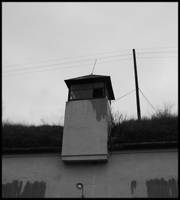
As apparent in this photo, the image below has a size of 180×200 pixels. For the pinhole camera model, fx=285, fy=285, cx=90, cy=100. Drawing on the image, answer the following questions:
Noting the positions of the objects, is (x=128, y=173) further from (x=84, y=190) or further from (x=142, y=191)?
(x=84, y=190)

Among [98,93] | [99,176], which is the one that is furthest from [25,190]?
[98,93]

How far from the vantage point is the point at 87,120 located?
1241 cm

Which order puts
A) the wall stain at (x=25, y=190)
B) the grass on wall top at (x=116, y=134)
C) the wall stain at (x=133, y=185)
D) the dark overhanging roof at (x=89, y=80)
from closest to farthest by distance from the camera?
the wall stain at (x=133, y=185), the wall stain at (x=25, y=190), the grass on wall top at (x=116, y=134), the dark overhanging roof at (x=89, y=80)

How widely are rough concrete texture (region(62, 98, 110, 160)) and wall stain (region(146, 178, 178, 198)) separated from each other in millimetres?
2090

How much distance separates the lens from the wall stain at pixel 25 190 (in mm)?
11273

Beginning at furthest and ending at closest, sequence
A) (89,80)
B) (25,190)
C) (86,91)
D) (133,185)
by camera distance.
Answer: (89,80) → (86,91) → (25,190) → (133,185)

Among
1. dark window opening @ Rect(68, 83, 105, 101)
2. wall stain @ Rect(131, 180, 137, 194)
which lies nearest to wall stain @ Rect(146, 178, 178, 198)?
wall stain @ Rect(131, 180, 137, 194)

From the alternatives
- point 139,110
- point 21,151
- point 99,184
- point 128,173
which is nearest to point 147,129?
point 128,173

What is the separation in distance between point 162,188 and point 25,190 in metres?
5.34

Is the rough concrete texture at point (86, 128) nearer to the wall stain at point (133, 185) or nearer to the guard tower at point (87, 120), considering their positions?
the guard tower at point (87, 120)

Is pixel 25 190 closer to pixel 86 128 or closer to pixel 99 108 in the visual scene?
pixel 86 128

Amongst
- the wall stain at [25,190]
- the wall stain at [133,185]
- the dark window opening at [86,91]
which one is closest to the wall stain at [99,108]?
the dark window opening at [86,91]

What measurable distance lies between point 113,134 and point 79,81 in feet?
10.1

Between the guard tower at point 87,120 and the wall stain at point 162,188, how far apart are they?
200 centimetres
